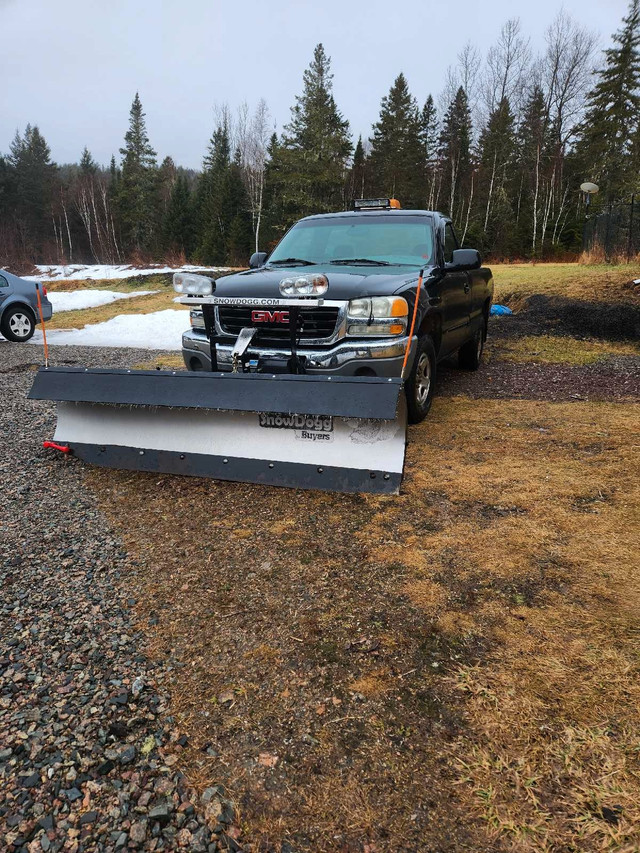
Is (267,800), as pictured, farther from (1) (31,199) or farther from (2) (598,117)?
(1) (31,199)

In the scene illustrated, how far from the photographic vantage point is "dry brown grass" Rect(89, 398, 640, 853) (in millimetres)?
1630

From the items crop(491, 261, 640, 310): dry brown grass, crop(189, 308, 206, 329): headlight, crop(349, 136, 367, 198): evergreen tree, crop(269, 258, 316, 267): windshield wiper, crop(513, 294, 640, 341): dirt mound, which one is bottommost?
crop(513, 294, 640, 341): dirt mound

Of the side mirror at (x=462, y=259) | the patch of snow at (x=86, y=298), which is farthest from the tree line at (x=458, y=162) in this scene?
the side mirror at (x=462, y=259)

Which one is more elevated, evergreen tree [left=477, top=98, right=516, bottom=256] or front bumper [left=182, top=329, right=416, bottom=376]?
evergreen tree [left=477, top=98, right=516, bottom=256]

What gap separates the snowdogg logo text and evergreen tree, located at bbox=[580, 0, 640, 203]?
37.6 m

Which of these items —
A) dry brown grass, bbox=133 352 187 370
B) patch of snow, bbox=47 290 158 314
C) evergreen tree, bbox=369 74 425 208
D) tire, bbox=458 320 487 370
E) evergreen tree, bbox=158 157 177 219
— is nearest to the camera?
tire, bbox=458 320 487 370

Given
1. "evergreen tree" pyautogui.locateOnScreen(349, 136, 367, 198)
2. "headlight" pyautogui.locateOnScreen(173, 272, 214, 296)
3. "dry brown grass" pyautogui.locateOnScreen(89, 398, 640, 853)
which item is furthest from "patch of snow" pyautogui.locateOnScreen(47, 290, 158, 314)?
"evergreen tree" pyautogui.locateOnScreen(349, 136, 367, 198)

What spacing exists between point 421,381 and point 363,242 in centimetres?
149

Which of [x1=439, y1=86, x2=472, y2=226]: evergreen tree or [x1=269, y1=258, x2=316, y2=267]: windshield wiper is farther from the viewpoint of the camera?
[x1=439, y1=86, x2=472, y2=226]: evergreen tree

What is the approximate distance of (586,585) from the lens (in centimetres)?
266

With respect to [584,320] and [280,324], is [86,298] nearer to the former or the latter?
[584,320]

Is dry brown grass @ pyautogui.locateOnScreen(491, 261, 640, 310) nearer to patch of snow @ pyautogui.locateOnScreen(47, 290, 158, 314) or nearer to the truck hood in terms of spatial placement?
the truck hood

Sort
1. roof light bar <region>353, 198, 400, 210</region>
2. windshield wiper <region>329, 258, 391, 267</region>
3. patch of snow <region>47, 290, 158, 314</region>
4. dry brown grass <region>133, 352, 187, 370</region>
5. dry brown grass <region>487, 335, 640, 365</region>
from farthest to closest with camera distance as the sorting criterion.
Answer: patch of snow <region>47, 290, 158, 314</region>
dry brown grass <region>487, 335, 640, 365</region>
dry brown grass <region>133, 352, 187, 370</region>
roof light bar <region>353, 198, 400, 210</region>
windshield wiper <region>329, 258, 391, 267</region>

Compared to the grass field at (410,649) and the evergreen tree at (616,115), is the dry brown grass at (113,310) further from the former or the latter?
the evergreen tree at (616,115)
